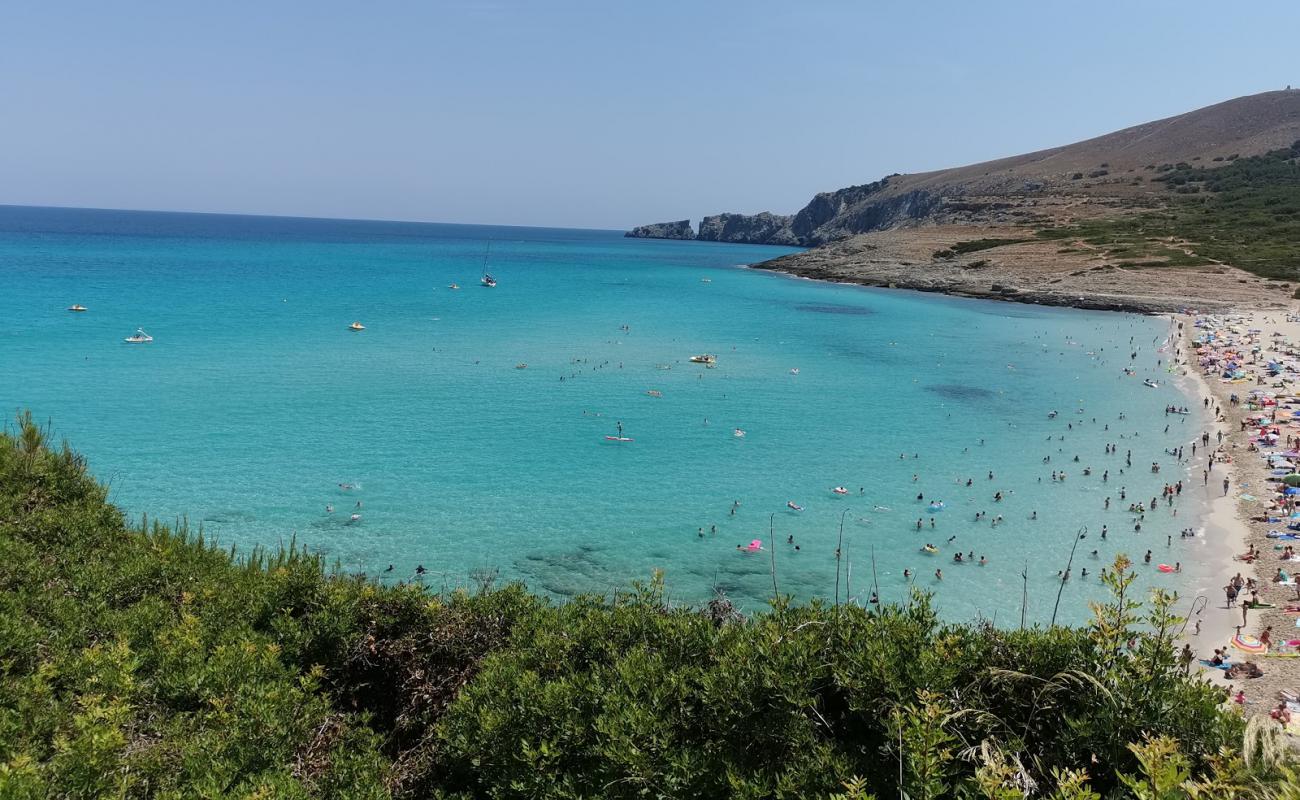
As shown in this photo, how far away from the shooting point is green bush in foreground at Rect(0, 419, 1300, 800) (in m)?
6.23

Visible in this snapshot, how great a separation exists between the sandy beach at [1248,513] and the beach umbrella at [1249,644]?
0.52ft

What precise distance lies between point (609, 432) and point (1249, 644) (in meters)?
26.9

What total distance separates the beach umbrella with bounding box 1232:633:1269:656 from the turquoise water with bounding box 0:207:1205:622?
12.3 ft

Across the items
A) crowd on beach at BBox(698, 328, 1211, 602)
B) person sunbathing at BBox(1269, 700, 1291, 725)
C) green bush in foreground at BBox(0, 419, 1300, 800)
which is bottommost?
person sunbathing at BBox(1269, 700, 1291, 725)

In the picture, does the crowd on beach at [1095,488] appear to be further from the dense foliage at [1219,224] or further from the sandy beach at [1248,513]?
the dense foliage at [1219,224]

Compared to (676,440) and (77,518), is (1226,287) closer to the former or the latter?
(676,440)

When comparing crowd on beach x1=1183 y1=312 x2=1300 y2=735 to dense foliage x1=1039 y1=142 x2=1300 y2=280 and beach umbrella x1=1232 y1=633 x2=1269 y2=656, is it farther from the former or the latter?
dense foliage x1=1039 y1=142 x2=1300 y2=280

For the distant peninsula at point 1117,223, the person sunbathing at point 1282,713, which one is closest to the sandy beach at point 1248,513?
the person sunbathing at point 1282,713

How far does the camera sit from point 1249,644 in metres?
18.9

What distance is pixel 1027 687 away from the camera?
7.22 meters

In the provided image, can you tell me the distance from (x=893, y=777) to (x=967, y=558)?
813 inches

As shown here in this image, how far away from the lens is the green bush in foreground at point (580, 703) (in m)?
6.23

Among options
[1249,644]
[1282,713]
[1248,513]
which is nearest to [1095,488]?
[1248,513]

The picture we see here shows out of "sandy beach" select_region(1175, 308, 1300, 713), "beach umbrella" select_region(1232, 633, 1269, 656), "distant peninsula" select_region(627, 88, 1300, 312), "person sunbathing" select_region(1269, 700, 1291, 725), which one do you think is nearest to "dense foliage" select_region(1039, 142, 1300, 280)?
"distant peninsula" select_region(627, 88, 1300, 312)
